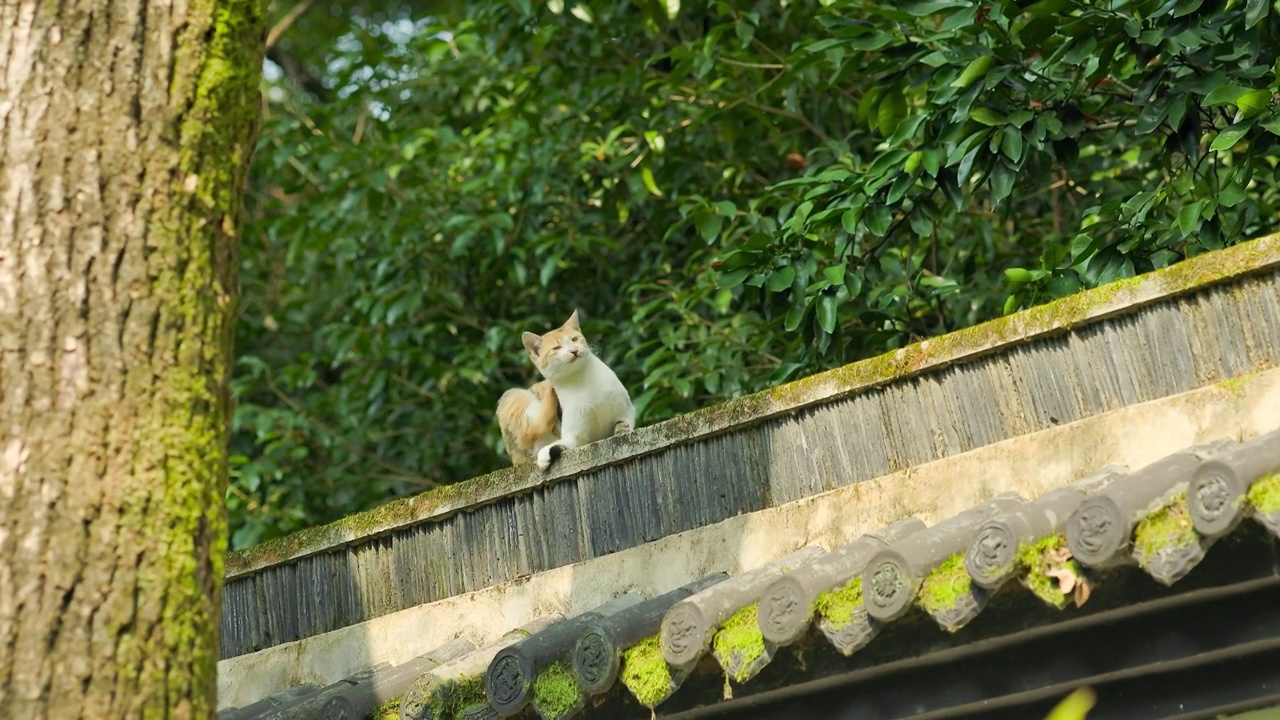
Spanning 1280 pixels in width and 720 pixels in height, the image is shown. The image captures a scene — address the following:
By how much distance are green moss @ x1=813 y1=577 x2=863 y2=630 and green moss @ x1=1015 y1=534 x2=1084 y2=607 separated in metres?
0.48

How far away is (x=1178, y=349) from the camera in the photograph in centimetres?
446

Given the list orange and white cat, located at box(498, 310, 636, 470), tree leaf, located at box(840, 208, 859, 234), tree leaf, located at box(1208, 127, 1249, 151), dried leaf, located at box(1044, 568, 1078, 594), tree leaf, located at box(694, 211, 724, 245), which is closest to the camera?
dried leaf, located at box(1044, 568, 1078, 594)

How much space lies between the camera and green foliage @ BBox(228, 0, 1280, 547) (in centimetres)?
635

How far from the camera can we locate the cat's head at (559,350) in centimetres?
709

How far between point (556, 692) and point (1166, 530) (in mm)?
1916

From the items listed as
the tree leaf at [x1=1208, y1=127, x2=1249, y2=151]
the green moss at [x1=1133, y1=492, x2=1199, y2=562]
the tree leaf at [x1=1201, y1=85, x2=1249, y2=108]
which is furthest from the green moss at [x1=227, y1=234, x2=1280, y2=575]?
the tree leaf at [x1=1201, y1=85, x2=1249, y2=108]

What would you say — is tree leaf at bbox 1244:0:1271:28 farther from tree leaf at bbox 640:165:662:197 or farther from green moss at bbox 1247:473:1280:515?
tree leaf at bbox 640:165:662:197

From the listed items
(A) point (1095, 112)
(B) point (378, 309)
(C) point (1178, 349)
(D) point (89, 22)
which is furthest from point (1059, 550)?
(B) point (378, 309)

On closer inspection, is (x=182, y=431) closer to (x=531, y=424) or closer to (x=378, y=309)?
(x=531, y=424)

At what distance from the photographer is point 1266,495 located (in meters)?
3.46

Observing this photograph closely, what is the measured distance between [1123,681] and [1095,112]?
3789mm

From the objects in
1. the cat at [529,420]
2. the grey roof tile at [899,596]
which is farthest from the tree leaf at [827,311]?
the grey roof tile at [899,596]

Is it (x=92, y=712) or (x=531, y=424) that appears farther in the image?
(x=531, y=424)

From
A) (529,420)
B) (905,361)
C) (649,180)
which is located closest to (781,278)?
(529,420)
